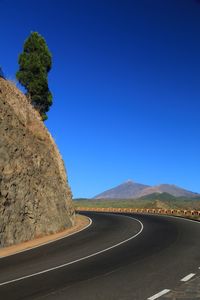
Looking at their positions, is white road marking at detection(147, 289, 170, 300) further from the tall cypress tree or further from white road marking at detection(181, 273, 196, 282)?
the tall cypress tree

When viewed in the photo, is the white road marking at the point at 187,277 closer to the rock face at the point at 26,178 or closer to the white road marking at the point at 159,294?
the white road marking at the point at 159,294

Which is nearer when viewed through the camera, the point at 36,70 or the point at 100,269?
the point at 100,269

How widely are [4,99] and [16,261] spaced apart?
13.2 meters

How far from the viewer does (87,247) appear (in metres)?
18.5

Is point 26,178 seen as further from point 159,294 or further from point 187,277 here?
point 159,294

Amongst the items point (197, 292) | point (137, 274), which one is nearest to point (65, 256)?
point (137, 274)

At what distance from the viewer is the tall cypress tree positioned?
37.8 metres

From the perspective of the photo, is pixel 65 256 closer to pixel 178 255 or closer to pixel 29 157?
pixel 178 255

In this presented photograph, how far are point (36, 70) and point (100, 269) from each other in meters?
28.2

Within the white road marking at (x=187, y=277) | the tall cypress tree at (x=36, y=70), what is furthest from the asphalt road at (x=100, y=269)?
the tall cypress tree at (x=36, y=70)

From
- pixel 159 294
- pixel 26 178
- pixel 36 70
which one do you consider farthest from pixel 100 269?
pixel 36 70

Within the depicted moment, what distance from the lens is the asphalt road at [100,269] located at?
9.79 m

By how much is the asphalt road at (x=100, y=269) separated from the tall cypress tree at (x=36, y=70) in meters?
20.7

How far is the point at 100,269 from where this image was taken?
12.7 metres
